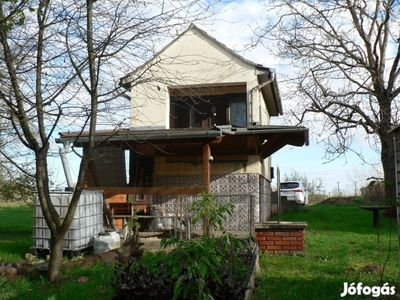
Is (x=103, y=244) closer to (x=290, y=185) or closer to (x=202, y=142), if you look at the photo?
(x=202, y=142)

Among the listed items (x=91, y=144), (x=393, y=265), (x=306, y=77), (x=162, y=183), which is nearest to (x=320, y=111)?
(x=306, y=77)

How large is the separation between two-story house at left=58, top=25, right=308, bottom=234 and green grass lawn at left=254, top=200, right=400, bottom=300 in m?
2.41

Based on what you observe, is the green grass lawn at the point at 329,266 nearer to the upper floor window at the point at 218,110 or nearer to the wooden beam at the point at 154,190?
the wooden beam at the point at 154,190

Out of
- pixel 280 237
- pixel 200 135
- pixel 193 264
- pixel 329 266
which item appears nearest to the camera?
pixel 193 264

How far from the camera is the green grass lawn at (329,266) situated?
19.7 feet

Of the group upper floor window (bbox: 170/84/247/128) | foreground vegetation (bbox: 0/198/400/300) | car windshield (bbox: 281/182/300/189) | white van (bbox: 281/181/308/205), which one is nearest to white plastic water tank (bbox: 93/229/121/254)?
foreground vegetation (bbox: 0/198/400/300)

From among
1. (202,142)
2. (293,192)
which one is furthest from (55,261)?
(293,192)

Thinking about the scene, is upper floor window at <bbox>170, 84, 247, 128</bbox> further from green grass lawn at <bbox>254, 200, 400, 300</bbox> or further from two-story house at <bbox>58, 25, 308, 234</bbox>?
green grass lawn at <bbox>254, 200, 400, 300</bbox>

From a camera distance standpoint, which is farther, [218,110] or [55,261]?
[218,110]

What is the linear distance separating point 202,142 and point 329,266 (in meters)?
4.29

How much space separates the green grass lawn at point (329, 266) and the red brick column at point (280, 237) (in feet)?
1.04

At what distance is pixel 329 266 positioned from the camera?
7.81m

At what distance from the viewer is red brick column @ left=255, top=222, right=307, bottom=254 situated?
30.3ft

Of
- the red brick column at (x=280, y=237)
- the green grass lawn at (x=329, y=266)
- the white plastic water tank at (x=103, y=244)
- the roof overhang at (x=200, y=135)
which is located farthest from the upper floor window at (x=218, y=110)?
the white plastic water tank at (x=103, y=244)
